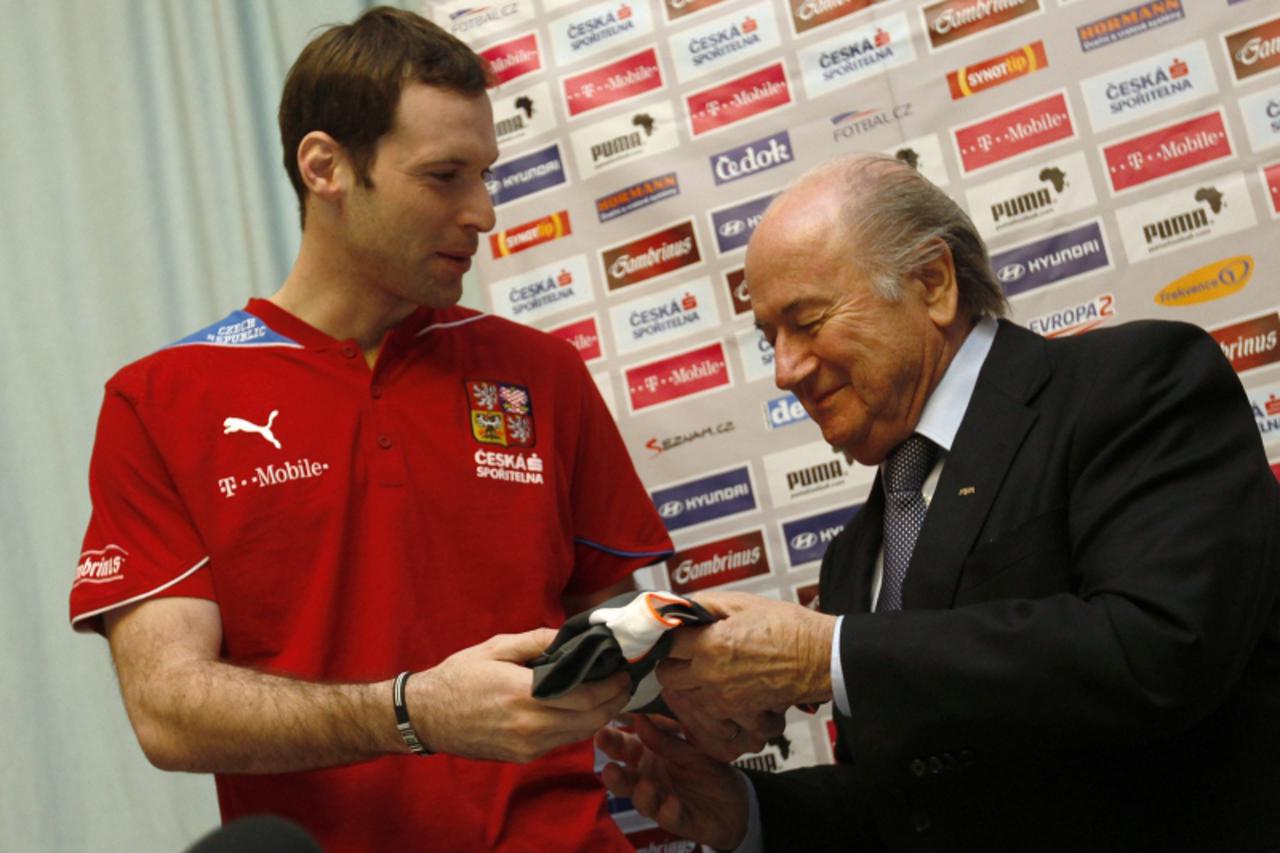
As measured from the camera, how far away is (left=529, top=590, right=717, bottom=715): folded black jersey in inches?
75.5

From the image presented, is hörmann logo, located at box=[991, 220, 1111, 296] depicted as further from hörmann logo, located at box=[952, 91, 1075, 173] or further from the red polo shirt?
the red polo shirt

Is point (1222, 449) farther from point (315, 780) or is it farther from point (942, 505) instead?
point (315, 780)

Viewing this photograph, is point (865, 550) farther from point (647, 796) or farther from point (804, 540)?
point (804, 540)

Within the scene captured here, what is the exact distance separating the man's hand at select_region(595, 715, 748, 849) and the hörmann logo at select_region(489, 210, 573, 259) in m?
1.52

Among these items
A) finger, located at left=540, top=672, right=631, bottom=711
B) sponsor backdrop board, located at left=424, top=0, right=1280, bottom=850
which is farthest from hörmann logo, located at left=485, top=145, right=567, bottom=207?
finger, located at left=540, top=672, right=631, bottom=711

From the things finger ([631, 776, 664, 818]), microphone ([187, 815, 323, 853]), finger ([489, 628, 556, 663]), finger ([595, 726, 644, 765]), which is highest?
finger ([489, 628, 556, 663])

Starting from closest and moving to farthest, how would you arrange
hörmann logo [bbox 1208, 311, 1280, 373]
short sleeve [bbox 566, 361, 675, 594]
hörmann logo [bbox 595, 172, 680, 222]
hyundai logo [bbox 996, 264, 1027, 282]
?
1. short sleeve [bbox 566, 361, 675, 594]
2. hörmann logo [bbox 1208, 311, 1280, 373]
3. hyundai logo [bbox 996, 264, 1027, 282]
4. hörmann logo [bbox 595, 172, 680, 222]

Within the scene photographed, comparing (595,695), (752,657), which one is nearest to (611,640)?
(595,695)

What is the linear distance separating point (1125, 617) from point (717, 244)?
5.87 ft

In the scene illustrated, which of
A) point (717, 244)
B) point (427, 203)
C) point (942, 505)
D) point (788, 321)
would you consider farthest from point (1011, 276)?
point (427, 203)

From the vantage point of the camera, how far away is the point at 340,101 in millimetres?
2578

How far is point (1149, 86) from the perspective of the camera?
9.89ft

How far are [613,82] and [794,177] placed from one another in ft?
1.92

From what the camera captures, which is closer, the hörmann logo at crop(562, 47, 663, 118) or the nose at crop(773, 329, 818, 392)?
the nose at crop(773, 329, 818, 392)
